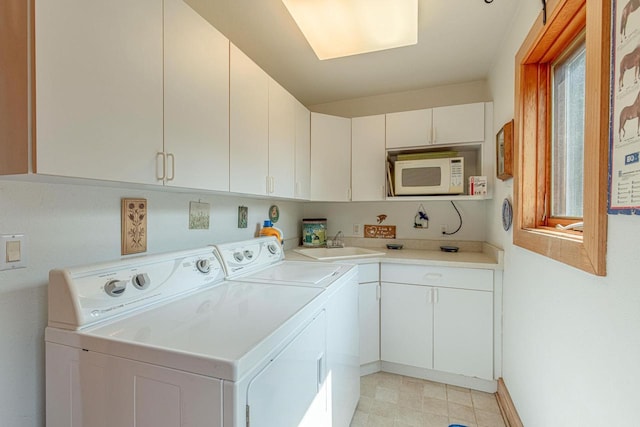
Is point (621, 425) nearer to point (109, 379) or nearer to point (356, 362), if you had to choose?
point (356, 362)

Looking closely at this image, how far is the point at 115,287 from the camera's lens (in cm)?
97

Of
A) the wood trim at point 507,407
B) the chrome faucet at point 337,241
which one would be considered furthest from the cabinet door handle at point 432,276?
the chrome faucet at point 337,241

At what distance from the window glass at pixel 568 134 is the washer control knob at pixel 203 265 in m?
1.62

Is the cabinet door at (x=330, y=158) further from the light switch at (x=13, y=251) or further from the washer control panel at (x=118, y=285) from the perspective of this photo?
the light switch at (x=13, y=251)

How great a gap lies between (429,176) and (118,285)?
2185mm

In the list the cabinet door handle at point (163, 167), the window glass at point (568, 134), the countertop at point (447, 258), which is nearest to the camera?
the cabinet door handle at point (163, 167)

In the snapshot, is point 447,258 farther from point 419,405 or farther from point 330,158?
point 330,158

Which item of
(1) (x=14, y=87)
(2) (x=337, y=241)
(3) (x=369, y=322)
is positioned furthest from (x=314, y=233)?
(1) (x=14, y=87)

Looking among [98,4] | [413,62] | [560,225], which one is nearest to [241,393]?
[98,4]

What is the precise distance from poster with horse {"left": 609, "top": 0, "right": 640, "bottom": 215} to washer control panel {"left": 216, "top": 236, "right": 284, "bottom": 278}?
150 centimetres

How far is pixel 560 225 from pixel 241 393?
1.48 metres

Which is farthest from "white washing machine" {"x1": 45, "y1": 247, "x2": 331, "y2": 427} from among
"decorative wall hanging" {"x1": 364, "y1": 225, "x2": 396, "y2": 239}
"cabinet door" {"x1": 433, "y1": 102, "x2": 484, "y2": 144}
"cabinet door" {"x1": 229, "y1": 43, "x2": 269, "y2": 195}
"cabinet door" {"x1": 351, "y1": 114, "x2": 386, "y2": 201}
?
"cabinet door" {"x1": 433, "y1": 102, "x2": 484, "y2": 144}

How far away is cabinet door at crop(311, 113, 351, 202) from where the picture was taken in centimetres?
249

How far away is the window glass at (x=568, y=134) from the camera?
1.20m
